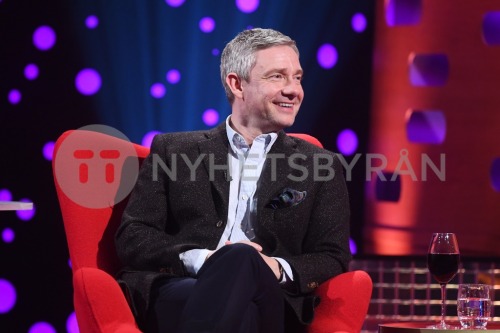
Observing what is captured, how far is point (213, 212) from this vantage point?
248cm

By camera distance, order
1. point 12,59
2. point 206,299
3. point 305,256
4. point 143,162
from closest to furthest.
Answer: point 206,299 → point 305,256 → point 143,162 → point 12,59

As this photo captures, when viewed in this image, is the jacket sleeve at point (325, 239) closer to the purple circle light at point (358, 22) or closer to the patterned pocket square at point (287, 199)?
the patterned pocket square at point (287, 199)

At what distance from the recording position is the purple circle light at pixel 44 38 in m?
3.49

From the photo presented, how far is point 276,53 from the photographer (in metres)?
2.57

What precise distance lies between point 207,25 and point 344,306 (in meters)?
1.69

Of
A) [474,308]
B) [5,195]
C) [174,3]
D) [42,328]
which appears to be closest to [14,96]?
[5,195]

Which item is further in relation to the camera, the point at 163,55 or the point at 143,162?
the point at 163,55

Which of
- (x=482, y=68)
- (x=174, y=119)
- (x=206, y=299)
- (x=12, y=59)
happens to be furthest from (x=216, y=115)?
(x=206, y=299)

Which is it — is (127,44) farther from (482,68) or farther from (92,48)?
(482,68)

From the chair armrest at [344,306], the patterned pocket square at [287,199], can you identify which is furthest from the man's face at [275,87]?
the chair armrest at [344,306]

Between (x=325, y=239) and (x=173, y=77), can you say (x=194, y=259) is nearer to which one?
(x=325, y=239)

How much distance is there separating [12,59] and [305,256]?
1804 millimetres

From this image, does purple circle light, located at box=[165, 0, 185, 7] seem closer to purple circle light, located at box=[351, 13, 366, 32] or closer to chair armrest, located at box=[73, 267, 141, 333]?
purple circle light, located at box=[351, 13, 366, 32]

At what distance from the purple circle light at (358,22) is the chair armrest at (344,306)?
61.2 inches
